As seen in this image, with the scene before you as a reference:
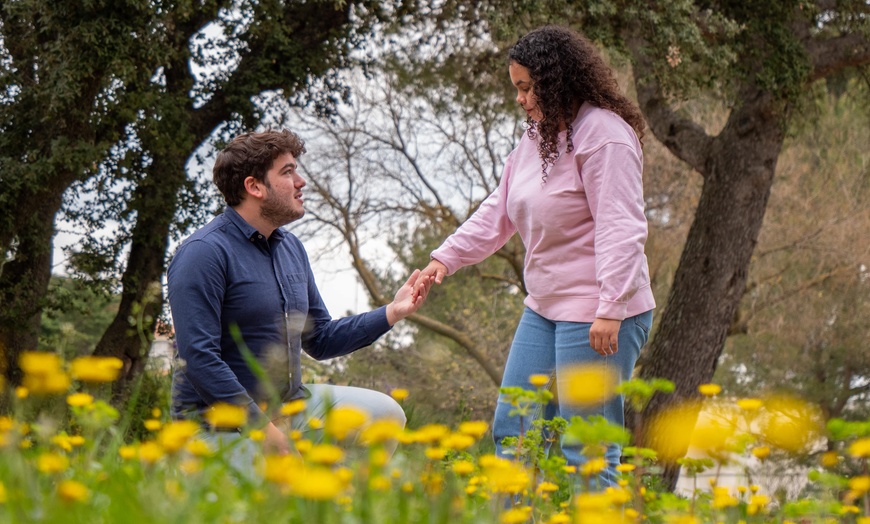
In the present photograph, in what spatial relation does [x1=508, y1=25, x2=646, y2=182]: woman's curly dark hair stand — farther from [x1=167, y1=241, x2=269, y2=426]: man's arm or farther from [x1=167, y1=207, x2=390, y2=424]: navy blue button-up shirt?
[x1=167, y1=241, x2=269, y2=426]: man's arm

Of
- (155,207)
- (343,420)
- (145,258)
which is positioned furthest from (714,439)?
(145,258)

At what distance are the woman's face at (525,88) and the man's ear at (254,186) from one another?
92 centimetres

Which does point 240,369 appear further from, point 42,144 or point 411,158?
point 411,158

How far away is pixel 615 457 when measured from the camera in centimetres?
274

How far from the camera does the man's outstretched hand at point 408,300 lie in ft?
10.6

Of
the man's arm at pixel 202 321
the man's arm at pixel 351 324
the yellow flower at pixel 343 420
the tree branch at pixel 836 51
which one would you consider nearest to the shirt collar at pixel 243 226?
the man's arm at pixel 202 321

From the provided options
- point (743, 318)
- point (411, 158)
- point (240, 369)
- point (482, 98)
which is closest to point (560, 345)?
point (240, 369)

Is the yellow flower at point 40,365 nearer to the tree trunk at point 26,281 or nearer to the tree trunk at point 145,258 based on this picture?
the tree trunk at point 26,281

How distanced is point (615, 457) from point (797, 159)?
11.2 m

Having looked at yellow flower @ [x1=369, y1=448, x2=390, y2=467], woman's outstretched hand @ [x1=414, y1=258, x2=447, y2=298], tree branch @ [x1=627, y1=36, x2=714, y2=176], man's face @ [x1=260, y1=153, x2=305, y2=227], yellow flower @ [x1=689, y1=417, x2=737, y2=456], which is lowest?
yellow flower @ [x1=689, y1=417, x2=737, y2=456]

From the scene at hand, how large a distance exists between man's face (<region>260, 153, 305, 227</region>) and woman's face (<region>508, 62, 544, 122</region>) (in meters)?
0.79

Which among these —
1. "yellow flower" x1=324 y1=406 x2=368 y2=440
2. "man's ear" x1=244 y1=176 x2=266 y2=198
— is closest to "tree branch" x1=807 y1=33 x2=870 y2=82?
"man's ear" x1=244 y1=176 x2=266 y2=198

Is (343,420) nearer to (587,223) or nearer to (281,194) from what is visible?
(587,223)

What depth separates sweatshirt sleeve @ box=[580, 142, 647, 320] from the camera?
2814 mm
